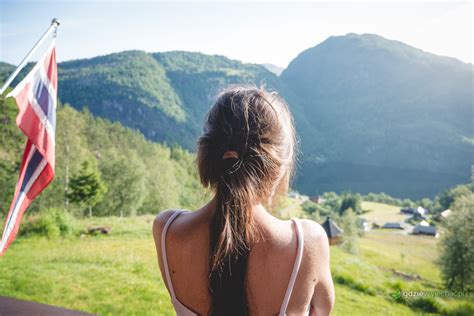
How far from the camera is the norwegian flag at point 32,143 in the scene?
3.22 m

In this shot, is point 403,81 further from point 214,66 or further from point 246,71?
point 214,66

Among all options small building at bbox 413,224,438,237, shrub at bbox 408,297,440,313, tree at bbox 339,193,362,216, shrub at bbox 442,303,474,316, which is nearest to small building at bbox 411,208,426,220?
tree at bbox 339,193,362,216

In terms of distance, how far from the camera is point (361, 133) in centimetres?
15950

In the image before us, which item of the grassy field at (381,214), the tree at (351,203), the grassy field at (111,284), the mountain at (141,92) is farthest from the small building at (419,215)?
the grassy field at (111,284)

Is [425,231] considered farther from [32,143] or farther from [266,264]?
[266,264]

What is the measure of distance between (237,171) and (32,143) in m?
3.22

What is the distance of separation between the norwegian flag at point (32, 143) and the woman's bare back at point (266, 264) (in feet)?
9.07

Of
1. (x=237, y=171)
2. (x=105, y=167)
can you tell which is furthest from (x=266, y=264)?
(x=105, y=167)

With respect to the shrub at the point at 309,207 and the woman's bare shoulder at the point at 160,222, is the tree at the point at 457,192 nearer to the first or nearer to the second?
the woman's bare shoulder at the point at 160,222

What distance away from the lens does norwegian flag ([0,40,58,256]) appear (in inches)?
127

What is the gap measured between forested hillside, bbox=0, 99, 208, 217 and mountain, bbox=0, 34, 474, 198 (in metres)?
54.4

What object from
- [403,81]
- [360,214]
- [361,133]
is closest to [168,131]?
[360,214]

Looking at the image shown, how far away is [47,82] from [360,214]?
72.6 metres

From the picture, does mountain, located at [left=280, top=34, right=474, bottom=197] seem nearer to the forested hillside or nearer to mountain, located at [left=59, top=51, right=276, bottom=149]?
mountain, located at [left=59, top=51, right=276, bottom=149]
